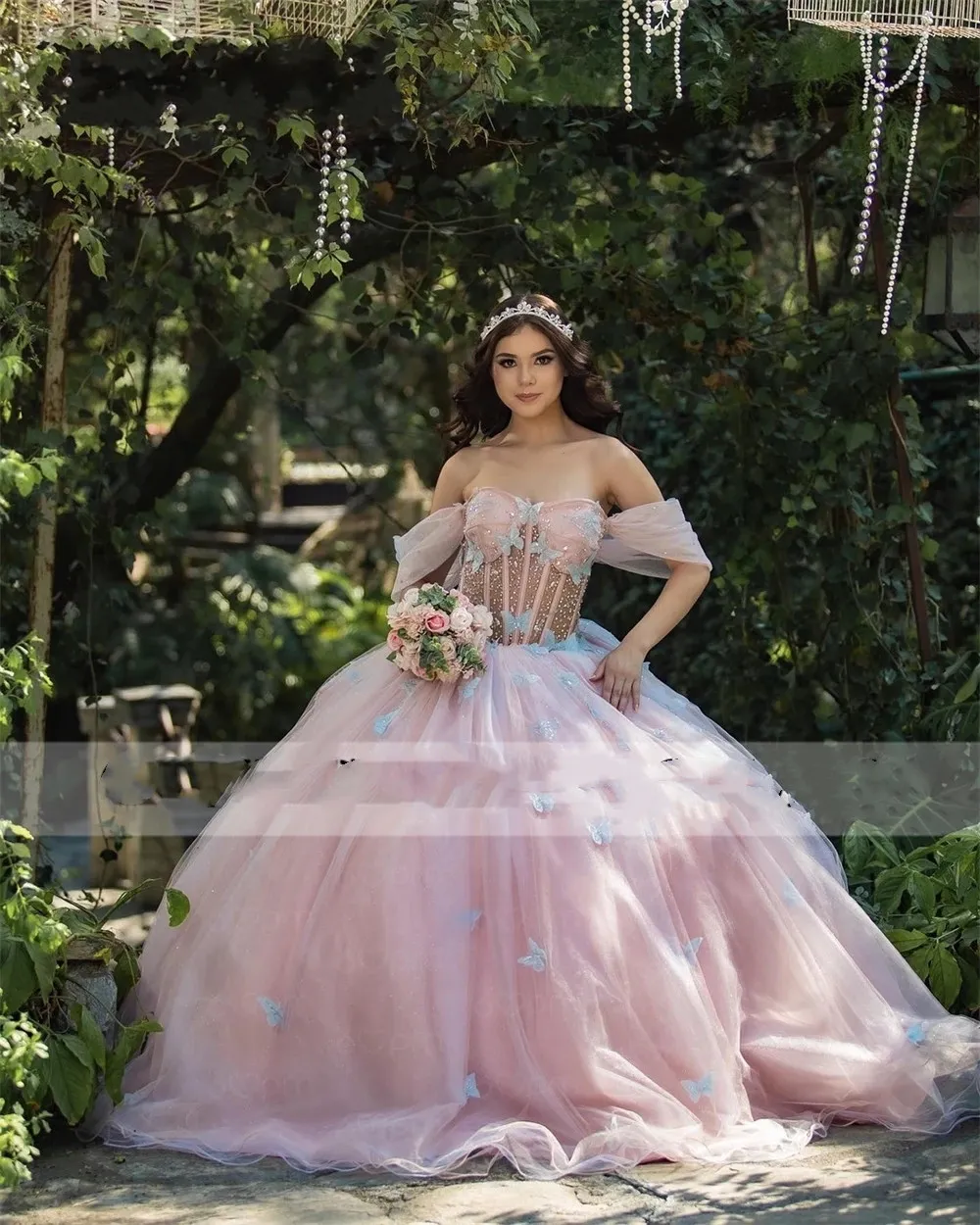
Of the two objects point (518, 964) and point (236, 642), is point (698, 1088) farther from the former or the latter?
point (236, 642)

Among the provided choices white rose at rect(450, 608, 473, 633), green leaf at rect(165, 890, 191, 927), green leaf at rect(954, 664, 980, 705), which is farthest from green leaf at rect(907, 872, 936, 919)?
green leaf at rect(165, 890, 191, 927)

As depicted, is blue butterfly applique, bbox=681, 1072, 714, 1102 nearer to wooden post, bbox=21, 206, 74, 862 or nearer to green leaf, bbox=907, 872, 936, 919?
green leaf, bbox=907, 872, 936, 919

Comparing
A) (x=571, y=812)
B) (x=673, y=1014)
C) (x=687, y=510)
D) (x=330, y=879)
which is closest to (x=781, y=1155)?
(x=673, y=1014)

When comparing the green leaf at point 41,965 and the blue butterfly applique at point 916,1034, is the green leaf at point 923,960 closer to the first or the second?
the blue butterfly applique at point 916,1034

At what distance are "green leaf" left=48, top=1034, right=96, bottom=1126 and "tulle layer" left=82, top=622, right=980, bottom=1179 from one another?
12cm

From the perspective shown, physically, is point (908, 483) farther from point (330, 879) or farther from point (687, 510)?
point (330, 879)

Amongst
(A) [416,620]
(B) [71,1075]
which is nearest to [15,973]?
(B) [71,1075]

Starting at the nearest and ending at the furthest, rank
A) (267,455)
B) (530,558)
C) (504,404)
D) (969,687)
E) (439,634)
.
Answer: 1. (439,634)
2. (530,558)
3. (504,404)
4. (969,687)
5. (267,455)

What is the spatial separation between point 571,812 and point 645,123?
2155 mm

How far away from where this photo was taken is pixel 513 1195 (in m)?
2.94

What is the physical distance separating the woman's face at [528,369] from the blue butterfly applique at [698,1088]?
5.29ft

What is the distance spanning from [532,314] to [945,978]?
182 centimetres

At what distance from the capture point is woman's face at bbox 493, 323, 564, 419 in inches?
155
